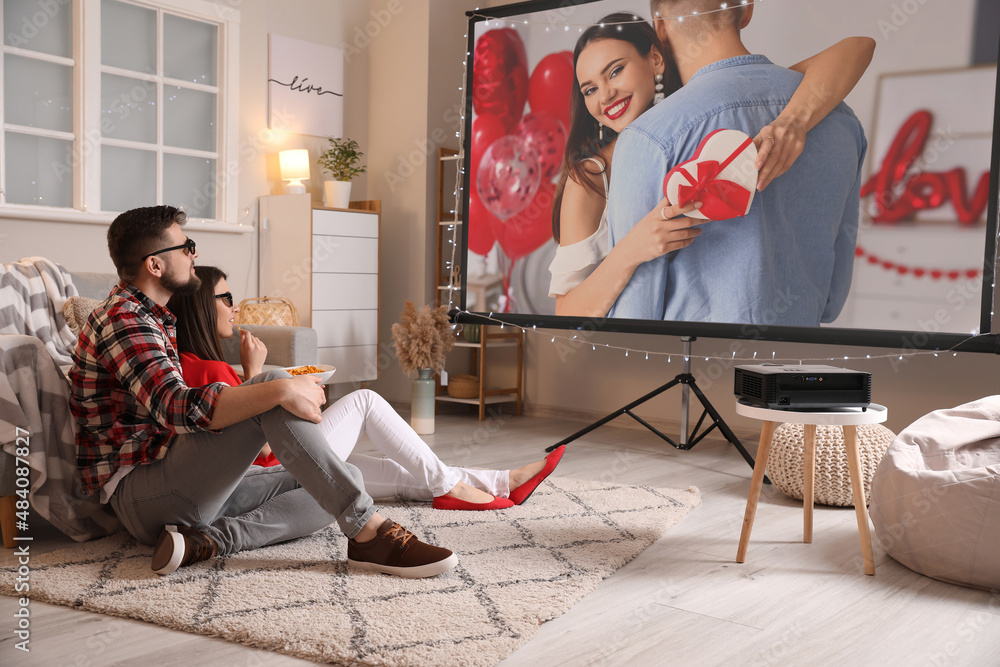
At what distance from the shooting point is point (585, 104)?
4008 mm

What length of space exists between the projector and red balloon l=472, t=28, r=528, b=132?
2407mm

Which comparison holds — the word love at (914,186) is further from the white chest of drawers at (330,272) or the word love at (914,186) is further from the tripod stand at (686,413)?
the white chest of drawers at (330,272)

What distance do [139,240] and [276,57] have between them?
10.2ft

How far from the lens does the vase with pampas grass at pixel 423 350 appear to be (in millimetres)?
4363

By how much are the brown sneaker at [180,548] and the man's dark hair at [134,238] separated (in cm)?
62

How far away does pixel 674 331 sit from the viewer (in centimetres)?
373

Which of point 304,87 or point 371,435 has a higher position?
point 304,87

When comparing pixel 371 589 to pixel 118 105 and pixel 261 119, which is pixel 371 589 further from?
pixel 261 119

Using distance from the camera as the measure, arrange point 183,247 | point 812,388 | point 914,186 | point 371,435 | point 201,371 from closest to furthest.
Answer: point 183,247
point 812,388
point 201,371
point 371,435
point 914,186

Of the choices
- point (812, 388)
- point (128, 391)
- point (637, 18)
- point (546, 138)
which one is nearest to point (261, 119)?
point (546, 138)

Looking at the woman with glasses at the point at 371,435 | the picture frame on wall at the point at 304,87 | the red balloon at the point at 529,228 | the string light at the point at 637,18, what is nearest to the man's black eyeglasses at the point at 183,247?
the woman with glasses at the point at 371,435

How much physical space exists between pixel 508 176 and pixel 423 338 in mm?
927

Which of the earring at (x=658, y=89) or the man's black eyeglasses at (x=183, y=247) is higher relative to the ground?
the earring at (x=658, y=89)

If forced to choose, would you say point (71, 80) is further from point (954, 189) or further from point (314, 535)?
point (954, 189)
